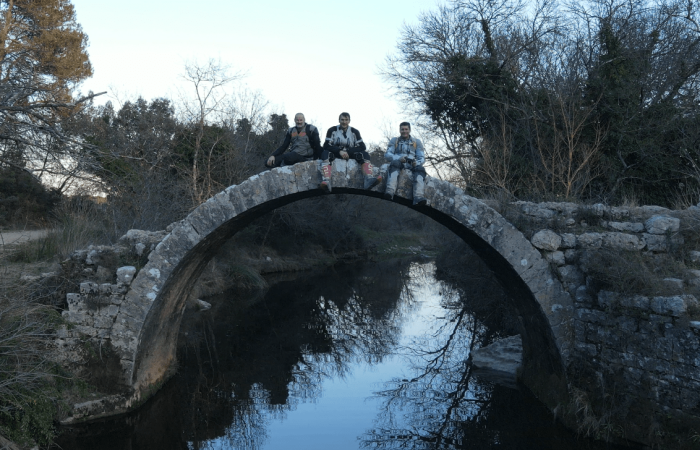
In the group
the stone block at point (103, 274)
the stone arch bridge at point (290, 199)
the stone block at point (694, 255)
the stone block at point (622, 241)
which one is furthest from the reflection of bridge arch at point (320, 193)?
the stone block at point (694, 255)

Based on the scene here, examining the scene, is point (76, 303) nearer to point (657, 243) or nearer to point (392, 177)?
point (392, 177)

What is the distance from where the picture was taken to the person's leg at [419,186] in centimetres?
621

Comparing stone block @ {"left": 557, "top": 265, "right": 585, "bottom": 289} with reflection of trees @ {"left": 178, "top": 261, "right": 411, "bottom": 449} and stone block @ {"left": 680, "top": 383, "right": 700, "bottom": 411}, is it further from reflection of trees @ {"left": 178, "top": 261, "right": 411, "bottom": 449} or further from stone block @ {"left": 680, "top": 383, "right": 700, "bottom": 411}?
reflection of trees @ {"left": 178, "top": 261, "right": 411, "bottom": 449}

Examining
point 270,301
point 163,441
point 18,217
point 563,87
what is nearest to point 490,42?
point 563,87

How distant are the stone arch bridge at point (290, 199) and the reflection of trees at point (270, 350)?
3.97 ft

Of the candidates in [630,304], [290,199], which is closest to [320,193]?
[290,199]

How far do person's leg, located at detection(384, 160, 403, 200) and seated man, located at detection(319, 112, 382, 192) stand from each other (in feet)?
0.51

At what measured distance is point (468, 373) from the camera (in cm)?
872

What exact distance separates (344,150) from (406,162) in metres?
0.80

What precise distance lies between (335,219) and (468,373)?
1603 cm

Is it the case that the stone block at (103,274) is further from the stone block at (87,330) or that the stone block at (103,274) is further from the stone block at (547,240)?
the stone block at (547,240)

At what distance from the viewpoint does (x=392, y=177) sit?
6.31 m

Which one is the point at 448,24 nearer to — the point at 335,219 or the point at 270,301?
the point at 270,301

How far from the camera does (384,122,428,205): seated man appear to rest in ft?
20.6
